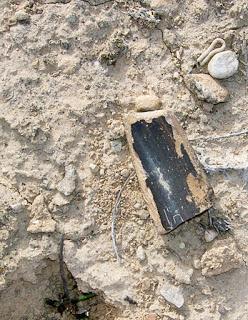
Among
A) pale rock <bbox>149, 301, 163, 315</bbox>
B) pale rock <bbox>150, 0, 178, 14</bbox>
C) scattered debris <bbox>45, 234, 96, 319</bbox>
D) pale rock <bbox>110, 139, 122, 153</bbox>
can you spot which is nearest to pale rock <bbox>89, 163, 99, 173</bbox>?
pale rock <bbox>110, 139, 122, 153</bbox>

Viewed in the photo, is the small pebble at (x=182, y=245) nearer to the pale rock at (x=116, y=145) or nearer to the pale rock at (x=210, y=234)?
the pale rock at (x=210, y=234)

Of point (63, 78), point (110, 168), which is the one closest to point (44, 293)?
point (110, 168)

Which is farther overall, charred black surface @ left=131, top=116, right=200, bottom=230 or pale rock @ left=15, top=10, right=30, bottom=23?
pale rock @ left=15, top=10, right=30, bottom=23

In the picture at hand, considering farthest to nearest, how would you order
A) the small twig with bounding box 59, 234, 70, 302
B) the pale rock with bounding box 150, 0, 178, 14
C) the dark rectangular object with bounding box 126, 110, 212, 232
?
1. the pale rock with bounding box 150, 0, 178, 14
2. the small twig with bounding box 59, 234, 70, 302
3. the dark rectangular object with bounding box 126, 110, 212, 232

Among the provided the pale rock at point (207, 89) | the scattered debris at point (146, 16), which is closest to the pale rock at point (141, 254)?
the pale rock at point (207, 89)

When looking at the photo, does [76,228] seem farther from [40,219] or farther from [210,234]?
[210,234]

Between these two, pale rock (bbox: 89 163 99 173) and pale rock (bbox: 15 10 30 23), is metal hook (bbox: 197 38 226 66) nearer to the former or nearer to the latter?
pale rock (bbox: 89 163 99 173)
